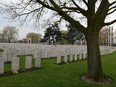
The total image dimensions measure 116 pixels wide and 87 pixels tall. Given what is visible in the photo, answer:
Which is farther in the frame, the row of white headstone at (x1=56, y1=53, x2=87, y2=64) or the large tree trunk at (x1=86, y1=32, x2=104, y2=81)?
the row of white headstone at (x1=56, y1=53, x2=87, y2=64)

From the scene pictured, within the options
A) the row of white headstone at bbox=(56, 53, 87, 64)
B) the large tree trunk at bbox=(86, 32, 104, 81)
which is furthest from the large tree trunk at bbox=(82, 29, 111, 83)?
the row of white headstone at bbox=(56, 53, 87, 64)

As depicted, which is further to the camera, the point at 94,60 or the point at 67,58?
the point at 67,58

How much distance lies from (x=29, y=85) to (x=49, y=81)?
1131 mm

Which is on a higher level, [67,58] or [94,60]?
[94,60]

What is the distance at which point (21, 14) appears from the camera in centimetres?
1018

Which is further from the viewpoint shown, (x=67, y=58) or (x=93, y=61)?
(x=67, y=58)

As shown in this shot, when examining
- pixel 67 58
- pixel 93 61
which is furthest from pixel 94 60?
pixel 67 58

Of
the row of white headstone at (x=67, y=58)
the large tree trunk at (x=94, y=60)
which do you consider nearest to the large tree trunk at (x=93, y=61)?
the large tree trunk at (x=94, y=60)

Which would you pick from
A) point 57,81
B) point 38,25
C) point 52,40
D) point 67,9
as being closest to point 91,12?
point 67,9

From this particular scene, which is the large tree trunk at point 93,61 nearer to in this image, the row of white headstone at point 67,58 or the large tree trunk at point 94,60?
the large tree trunk at point 94,60

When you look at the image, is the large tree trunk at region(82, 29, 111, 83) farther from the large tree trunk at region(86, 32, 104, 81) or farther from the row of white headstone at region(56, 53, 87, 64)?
the row of white headstone at region(56, 53, 87, 64)

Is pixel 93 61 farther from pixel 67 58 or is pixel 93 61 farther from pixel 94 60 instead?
pixel 67 58

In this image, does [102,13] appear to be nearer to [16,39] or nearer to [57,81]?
[57,81]

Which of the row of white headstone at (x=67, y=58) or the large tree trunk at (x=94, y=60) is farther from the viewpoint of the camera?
the row of white headstone at (x=67, y=58)
